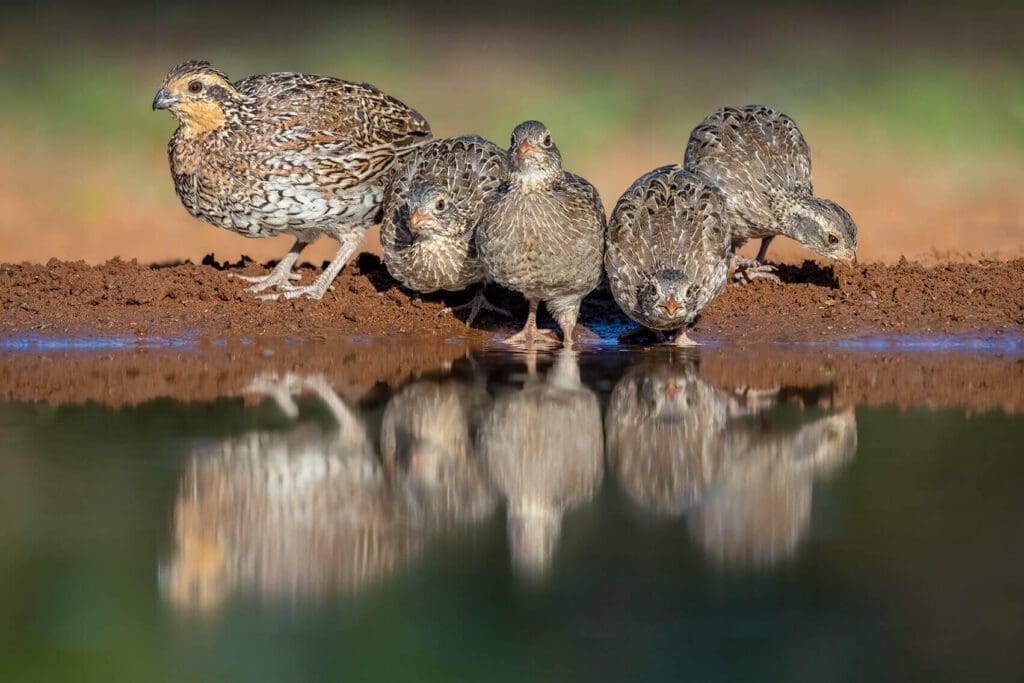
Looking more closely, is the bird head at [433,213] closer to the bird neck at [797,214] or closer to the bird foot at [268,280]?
the bird foot at [268,280]

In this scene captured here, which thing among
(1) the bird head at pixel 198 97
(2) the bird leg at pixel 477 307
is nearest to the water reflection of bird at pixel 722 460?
(2) the bird leg at pixel 477 307

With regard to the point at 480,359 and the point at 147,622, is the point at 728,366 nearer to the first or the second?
the point at 480,359

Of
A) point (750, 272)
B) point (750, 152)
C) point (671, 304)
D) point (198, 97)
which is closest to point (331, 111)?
point (198, 97)

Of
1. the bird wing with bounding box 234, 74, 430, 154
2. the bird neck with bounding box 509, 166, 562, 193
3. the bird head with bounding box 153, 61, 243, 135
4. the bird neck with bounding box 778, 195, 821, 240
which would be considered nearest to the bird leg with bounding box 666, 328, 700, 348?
the bird neck with bounding box 509, 166, 562, 193

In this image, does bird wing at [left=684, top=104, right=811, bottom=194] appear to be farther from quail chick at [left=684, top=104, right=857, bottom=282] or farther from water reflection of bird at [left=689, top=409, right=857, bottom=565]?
water reflection of bird at [left=689, top=409, right=857, bottom=565]

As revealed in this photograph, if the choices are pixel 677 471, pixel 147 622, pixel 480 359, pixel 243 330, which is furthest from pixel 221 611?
pixel 243 330

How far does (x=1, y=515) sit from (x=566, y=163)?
1041 centimetres

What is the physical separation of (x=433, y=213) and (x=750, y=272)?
110 inches

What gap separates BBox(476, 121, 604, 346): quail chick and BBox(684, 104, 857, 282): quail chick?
1558 millimetres

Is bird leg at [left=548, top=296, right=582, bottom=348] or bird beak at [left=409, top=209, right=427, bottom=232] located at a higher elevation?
bird beak at [left=409, top=209, right=427, bottom=232]

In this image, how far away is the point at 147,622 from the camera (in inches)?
242

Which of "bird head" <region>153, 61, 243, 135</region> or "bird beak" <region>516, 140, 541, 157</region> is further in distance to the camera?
"bird head" <region>153, 61, 243, 135</region>

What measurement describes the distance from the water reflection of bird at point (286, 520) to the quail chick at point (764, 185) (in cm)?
515

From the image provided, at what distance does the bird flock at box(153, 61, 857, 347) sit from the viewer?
451 inches
